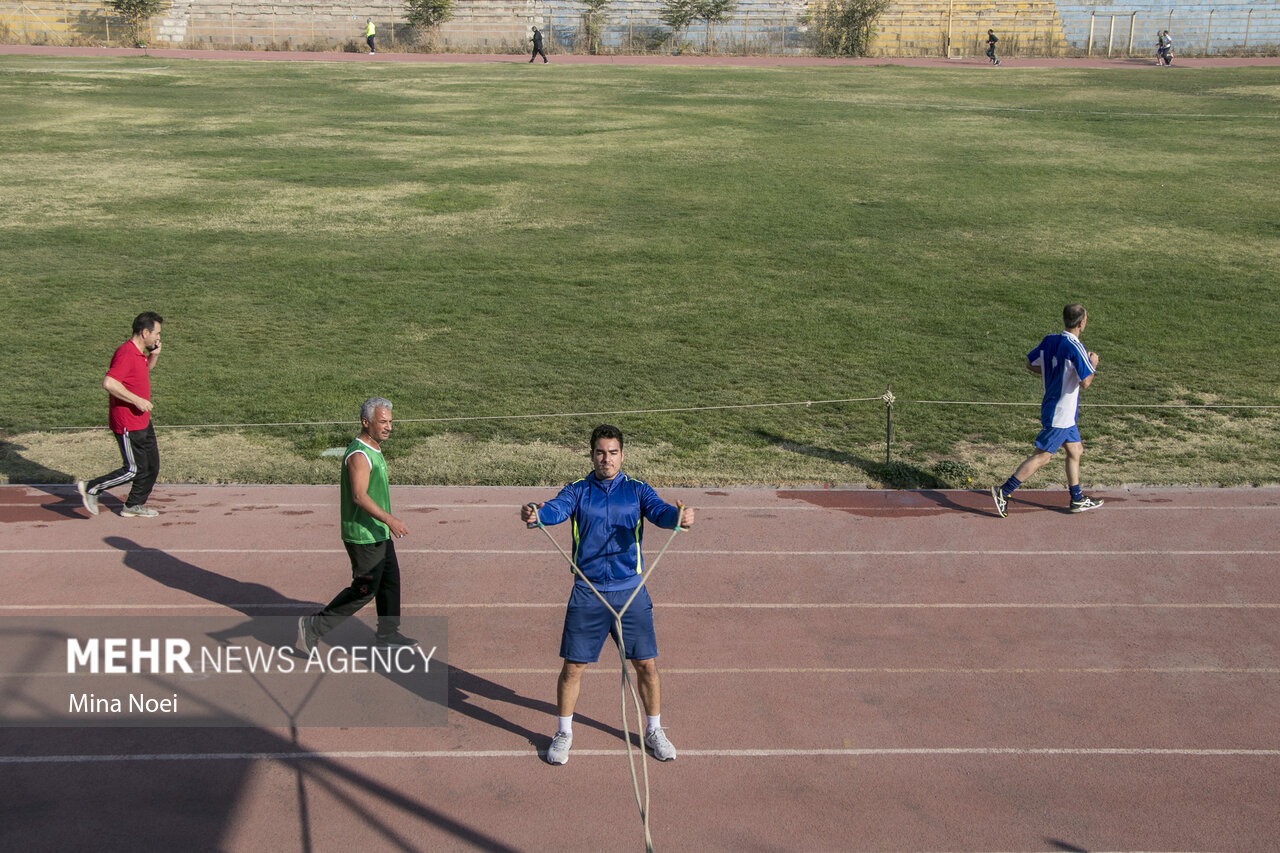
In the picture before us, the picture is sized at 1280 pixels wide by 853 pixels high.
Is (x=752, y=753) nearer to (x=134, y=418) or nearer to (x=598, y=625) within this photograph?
(x=598, y=625)

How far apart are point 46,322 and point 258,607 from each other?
10.4m

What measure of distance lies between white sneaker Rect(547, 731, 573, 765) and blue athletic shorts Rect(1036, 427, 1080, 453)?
594cm

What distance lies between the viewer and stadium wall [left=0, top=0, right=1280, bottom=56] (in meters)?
51.5

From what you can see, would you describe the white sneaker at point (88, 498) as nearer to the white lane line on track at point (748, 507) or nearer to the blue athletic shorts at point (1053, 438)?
the white lane line on track at point (748, 507)

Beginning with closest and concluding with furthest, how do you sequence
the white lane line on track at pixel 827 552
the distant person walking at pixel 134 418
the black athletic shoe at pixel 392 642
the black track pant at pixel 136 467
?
the black athletic shoe at pixel 392 642 → the white lane line on track at pixel 827 552 → the distant person walking at pixel 134 418 → the black track pant at pixel 136 467

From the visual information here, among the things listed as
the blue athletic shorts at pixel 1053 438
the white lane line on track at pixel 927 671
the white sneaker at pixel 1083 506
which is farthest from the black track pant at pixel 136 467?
the white sneaker at pixel 1083 506

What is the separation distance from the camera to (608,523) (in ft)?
21.0

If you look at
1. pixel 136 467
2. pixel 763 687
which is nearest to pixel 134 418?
pixel 136 467

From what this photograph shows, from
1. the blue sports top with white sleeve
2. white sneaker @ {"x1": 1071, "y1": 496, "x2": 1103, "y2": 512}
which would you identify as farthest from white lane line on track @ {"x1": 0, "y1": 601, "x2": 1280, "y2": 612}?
the blue sports top with white sleeve

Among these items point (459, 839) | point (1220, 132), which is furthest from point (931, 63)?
point (459, 839)

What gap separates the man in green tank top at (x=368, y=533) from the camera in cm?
733

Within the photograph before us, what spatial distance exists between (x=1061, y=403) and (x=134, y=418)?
8.46 m

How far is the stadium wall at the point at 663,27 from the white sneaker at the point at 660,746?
49636mm

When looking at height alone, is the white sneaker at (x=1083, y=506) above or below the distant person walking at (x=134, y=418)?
below
